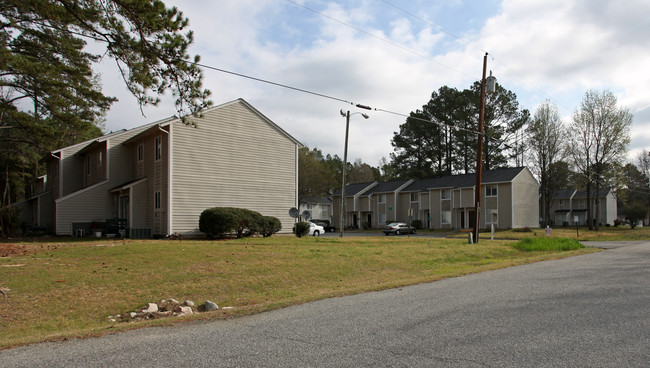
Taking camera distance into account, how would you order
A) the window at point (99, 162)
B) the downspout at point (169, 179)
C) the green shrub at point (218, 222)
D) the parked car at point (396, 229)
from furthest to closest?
1. the parked car at point (396, 229)
2. the window at point (99, 162)
3. the downspout at point (169, 179)
4. the green shrub at point (218, 222)

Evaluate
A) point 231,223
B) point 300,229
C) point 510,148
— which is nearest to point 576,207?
point 510,148

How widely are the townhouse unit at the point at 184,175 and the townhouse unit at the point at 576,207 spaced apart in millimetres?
54104

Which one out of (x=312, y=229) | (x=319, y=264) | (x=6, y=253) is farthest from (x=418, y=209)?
(x=6, y=253)

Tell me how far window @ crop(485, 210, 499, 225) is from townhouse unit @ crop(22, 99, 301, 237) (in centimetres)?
2845

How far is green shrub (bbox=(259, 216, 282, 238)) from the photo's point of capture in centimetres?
2564

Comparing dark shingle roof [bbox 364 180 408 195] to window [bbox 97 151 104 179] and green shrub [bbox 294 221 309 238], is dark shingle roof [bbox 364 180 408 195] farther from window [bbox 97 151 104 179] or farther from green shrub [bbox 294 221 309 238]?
window [bbox 97 151 104 179]

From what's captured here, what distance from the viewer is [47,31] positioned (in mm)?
19219

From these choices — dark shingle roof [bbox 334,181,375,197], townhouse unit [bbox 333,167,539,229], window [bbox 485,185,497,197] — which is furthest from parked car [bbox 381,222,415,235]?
dark shingle roof [bbox 334,181,375,197]

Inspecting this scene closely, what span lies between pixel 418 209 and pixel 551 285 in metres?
48.5

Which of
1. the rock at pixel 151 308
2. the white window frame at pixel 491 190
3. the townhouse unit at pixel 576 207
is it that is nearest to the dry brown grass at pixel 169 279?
the rock at pixel 151 308

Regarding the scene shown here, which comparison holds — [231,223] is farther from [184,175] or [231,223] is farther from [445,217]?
[445,217]

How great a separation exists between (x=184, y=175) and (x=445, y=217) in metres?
37.3

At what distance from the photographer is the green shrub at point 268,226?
2564 cm

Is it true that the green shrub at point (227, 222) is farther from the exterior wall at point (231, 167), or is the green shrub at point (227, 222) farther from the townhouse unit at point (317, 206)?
the townhouse unit at point (317, 206)
